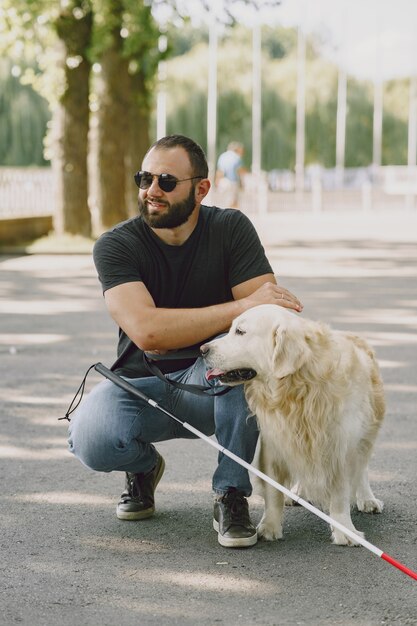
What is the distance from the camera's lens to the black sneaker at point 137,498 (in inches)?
197

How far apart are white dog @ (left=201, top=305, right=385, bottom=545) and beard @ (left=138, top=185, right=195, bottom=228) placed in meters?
0.66

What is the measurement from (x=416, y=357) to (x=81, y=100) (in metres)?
13.2

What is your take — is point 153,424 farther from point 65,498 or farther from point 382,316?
point 382,316

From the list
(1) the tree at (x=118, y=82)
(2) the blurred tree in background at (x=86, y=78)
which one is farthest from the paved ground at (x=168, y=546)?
(1) the tree at (x=118, y=82)

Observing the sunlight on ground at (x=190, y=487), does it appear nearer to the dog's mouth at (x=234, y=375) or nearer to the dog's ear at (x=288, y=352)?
the dog's mouth at (x=234, y=375)

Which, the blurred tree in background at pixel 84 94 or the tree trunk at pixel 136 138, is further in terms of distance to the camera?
the tree trunk at pixel 136 138

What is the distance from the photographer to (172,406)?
16.1ft

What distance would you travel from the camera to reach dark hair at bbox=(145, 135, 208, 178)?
4961mm

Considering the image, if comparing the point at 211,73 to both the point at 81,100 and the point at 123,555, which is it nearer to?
the point at 81,100

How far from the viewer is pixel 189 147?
498 centimetres

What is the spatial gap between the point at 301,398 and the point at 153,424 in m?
Answer: 0.78

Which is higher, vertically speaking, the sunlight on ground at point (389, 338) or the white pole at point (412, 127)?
the white pole at point (412, 127)

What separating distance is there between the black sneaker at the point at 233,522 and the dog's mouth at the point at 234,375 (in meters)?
0.53

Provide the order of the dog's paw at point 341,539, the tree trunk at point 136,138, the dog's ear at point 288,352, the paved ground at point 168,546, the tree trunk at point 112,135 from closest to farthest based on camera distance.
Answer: the paved ground at point 168,546, the dog's ear at point 288,352, the dog's paw at point 341,539, the tree trunk at point 112,135, the tree trunk at point 136,138
